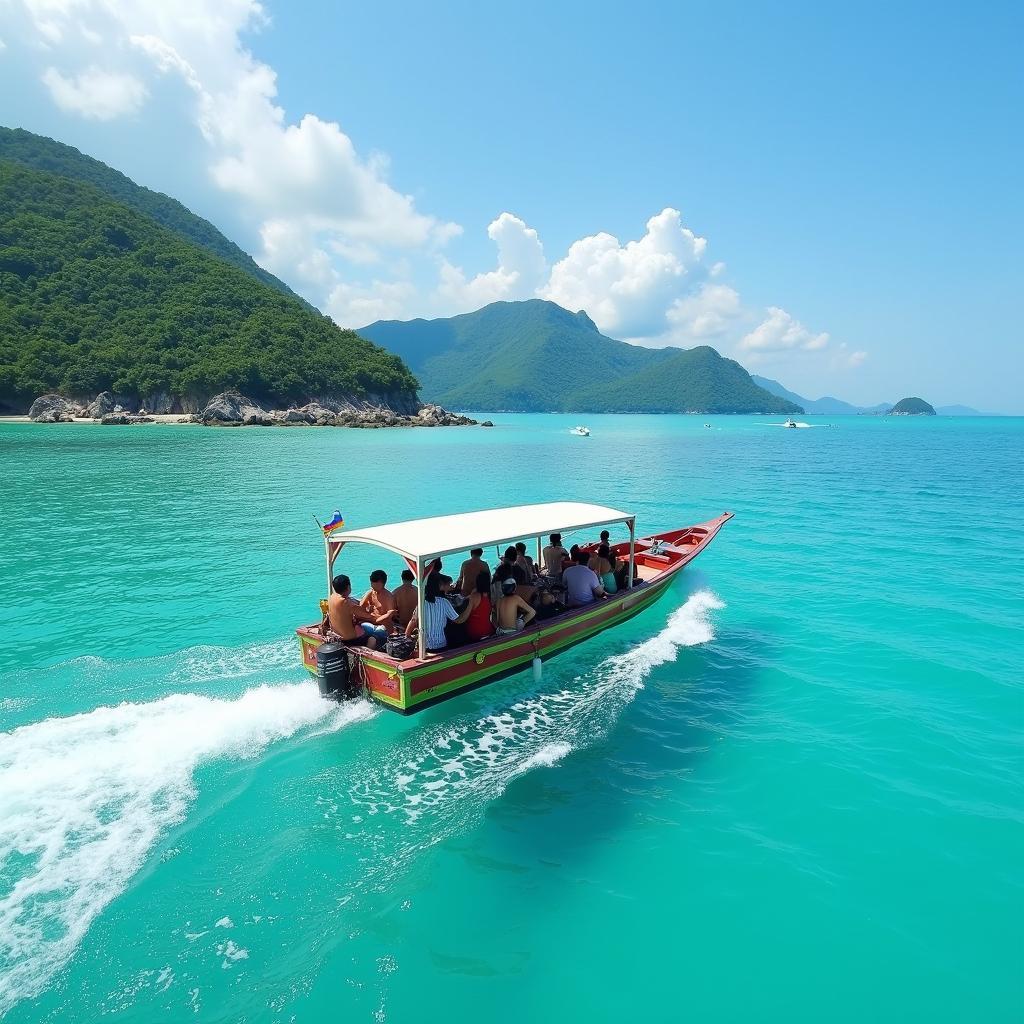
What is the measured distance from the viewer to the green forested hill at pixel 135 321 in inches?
3408

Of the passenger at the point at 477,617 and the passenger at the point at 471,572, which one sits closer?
the passenger at the point at 477,617

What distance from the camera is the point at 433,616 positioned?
370 inches

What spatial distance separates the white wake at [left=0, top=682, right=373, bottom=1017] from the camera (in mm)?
5570

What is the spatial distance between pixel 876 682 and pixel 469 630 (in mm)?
7612

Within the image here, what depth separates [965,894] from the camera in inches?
255

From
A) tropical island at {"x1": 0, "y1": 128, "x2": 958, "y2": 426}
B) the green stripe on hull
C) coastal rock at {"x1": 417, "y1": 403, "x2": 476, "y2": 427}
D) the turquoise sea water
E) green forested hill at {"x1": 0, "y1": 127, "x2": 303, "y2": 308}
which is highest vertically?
green forested hill at {"x1": 0, "y1": 127, "x2": 303, "y2": 308}

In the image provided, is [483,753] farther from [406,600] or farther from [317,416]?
[317,416]

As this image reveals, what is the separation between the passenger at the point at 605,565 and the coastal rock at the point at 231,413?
86450mm

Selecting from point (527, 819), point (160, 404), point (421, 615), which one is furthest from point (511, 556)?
point (160, 404)

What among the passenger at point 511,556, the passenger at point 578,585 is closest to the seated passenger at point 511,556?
the passenger at point 511,556

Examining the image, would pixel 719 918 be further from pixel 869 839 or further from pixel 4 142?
pixel 4 142

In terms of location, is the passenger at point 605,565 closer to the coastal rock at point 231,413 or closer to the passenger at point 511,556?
the passenger at point 511,556

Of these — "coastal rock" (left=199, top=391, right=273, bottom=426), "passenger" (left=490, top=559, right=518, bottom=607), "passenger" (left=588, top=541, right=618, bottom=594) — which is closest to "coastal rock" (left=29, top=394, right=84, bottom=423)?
"coastal rock" (left=199, top=391, right=273, bottom=426)

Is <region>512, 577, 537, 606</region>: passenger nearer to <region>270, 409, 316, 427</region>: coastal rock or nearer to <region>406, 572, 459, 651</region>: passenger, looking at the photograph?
<region>406, 572, 459, 651</region>: passenger
